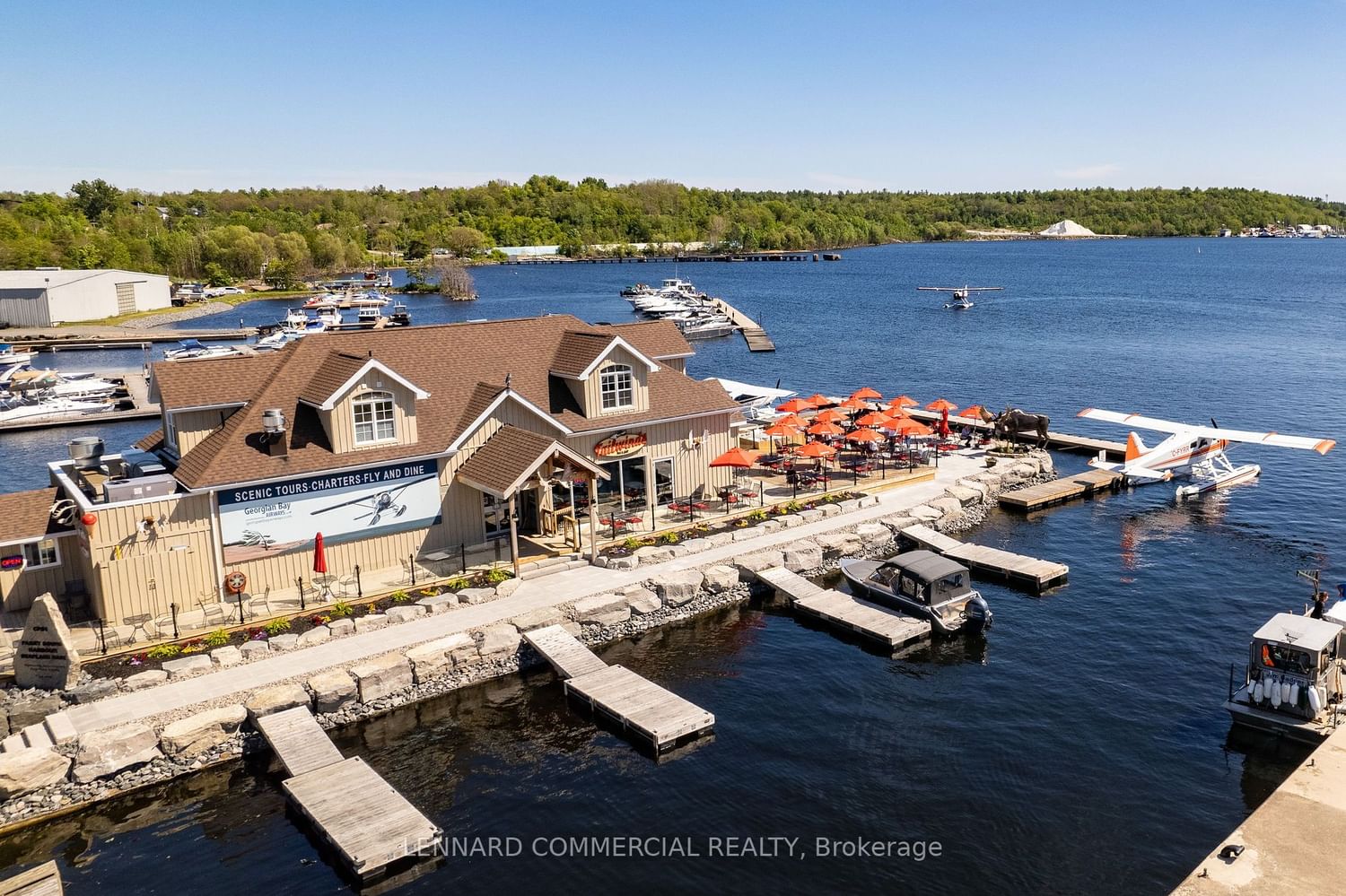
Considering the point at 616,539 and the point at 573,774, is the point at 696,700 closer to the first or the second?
the point at 573,774

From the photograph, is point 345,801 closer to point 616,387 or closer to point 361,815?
point 361,815

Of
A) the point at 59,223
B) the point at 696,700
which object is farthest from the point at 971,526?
the point at 59,223

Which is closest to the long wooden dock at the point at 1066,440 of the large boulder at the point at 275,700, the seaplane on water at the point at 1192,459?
the seaplane on water at the point at 1192,459

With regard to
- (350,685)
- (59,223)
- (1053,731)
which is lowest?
(1053,731)

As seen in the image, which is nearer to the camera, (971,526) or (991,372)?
(971,526)

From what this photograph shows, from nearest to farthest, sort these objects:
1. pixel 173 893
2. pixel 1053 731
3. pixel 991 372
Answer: pixel 173 893 < pixel 1053 731 < pixel 991 372

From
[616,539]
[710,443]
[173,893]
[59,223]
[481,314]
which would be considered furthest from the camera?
[59,223]

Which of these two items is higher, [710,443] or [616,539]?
[710,443]

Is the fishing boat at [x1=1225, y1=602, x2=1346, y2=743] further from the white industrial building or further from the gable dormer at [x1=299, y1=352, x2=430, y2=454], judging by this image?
the white industrial building
